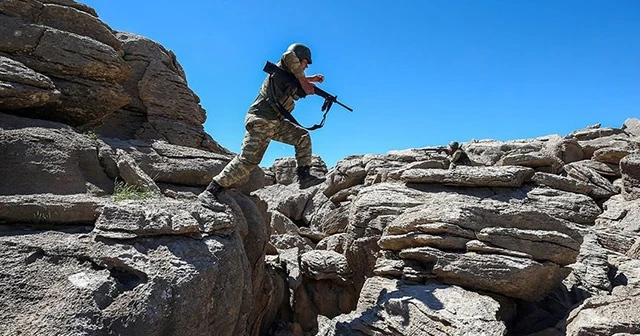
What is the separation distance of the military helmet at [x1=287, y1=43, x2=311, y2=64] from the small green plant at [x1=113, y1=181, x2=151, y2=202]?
208 inches

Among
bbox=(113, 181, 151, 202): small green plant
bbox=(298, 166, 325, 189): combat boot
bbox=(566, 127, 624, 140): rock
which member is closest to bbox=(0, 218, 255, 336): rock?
bbox=(113, 181, 151, 202): small green plant

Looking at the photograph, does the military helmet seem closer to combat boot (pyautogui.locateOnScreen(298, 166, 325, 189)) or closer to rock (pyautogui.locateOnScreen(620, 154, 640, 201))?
combat boot (pyautogui.locateOnScreen(298, 166, 325, 189))

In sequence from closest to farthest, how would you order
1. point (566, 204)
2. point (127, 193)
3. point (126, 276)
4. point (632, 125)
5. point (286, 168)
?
point (126, 276) → point (127, 193) → point (566, 204) → point (286, 168) → point (632, 125)

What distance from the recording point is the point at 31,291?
6336mm

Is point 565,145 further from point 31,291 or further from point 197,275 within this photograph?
point 31,291

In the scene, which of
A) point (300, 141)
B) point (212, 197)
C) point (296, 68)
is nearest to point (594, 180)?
point (300, 141)

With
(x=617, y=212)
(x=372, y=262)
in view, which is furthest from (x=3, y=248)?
(x=617, y=212)

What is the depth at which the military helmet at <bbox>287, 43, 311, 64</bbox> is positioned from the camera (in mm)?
10805

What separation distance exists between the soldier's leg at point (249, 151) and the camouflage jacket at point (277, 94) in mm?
255

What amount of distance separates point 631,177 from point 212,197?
61.5 ft

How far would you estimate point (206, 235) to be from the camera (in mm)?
8656

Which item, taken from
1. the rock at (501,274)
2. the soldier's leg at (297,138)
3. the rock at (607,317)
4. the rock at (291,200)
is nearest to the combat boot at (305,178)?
the soldier's leg at (297,138)

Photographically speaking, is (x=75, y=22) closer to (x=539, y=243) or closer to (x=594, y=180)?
(x=539, y=243)

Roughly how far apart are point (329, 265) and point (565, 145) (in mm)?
20687
